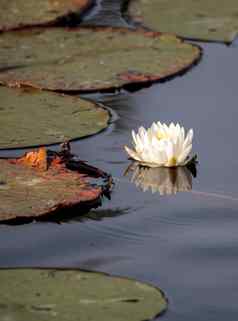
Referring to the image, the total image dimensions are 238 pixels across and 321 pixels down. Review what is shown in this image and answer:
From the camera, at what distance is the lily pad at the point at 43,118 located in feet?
13.1

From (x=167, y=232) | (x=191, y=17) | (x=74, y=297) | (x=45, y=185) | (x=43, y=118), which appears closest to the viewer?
(x=74, y=297)

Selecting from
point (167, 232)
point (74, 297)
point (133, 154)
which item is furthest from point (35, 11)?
point (74, 297)

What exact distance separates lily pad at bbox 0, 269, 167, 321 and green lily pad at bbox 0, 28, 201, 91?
163cm

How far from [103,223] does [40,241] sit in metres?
0.23

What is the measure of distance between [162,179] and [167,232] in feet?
1.54

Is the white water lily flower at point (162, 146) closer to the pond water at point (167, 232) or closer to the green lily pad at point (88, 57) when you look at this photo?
the pond water at point (167, 232)

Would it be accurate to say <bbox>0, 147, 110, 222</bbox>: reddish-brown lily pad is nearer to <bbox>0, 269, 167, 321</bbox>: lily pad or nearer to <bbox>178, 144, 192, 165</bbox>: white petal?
<bbox>178, 144, 192, 165</bbox>: white petal

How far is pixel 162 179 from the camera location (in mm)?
3791

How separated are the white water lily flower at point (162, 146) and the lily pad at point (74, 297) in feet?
2.99

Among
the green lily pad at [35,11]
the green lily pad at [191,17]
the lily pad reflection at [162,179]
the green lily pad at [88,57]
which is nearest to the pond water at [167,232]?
the lily pad reflection at [162,179]

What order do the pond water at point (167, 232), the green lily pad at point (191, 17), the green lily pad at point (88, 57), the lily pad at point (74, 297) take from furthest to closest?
the green lily pad at point (191, 17), the green lily pad at point (88, 57), the pond water at point (167, 232), the lily pad at point (74, 297)

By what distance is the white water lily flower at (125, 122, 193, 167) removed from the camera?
3807mm

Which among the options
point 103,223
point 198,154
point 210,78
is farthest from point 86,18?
point 103,223

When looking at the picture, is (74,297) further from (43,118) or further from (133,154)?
(43,118)
